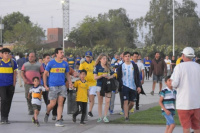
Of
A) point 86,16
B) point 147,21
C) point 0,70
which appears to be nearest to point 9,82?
point 0,70

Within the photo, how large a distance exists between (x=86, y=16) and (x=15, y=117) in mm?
81701

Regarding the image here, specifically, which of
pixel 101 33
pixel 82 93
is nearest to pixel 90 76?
pixel 82 93

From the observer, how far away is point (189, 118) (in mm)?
7113

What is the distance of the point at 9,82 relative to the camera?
440 inches

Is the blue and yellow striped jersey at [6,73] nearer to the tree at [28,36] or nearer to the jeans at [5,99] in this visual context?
the jeans at [5,99]

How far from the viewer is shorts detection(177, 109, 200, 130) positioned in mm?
7059

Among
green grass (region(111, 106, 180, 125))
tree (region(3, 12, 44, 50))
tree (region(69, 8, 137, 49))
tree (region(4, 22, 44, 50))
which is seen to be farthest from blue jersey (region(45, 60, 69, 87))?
tree (region(69, 8, 137, 49))

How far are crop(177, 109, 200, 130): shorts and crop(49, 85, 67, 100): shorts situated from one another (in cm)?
406

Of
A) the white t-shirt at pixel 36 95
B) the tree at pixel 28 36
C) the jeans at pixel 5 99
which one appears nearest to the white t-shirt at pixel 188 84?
the white t-shirt at pixel 36 95

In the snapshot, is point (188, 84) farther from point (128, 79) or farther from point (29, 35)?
point (29, 35)

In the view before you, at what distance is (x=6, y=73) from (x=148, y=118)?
158 inches

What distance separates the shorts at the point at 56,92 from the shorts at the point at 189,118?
4.06m

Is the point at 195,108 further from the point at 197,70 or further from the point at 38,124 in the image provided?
the point at 38,124

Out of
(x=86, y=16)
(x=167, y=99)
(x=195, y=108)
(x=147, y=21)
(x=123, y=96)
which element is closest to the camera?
(x=195, y=108)
